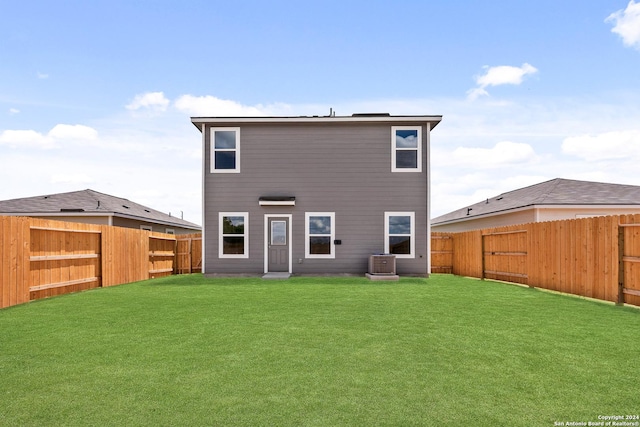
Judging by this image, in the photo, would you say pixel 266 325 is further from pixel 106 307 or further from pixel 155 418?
pixel 106 307

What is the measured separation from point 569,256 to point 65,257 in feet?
46.3

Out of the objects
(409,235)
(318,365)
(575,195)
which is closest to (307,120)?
(409,235)

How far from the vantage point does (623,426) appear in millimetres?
3318

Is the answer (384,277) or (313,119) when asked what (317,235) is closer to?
(384,277)

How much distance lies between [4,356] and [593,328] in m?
8.53

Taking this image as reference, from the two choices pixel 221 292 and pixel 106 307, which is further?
pixel 221 292

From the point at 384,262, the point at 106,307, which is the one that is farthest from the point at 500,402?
the point at 384,262

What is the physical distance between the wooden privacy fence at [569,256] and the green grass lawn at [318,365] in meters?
1.49

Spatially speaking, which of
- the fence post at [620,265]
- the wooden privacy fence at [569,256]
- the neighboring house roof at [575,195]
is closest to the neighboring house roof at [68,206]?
the wooden privacy fence at [569,256]

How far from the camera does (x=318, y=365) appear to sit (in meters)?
4.71

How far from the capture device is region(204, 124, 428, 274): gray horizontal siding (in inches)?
654

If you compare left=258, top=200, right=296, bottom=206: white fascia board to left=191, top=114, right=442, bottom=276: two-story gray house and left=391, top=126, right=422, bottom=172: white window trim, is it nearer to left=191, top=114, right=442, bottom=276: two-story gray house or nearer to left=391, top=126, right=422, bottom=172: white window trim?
left=191, top=114, right=442, bottom=276: two-story gray house

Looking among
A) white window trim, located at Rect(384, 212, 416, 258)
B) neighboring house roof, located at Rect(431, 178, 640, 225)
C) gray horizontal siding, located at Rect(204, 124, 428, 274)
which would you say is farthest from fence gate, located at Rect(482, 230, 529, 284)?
neighboring house roof, located at Rect(431, 178, 640, 225)

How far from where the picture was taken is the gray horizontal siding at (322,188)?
1661 centimetres
